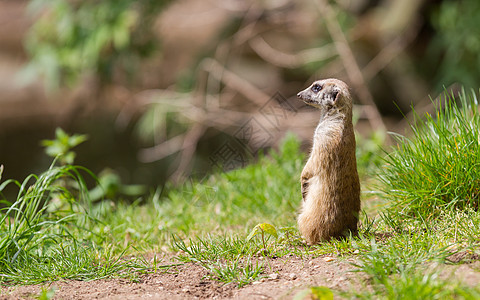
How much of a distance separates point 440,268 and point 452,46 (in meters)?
5.80

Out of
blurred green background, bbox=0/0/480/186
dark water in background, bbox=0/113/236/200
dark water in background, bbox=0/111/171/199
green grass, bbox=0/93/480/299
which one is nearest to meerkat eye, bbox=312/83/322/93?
green grass, bbox=0/93/480/299

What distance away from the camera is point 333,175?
2891mm

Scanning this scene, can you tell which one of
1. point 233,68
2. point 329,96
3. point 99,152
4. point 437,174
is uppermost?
point 233,68

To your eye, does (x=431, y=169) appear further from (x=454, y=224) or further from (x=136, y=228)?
(x=136, y=228)

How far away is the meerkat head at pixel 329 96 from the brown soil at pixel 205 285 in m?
0.86

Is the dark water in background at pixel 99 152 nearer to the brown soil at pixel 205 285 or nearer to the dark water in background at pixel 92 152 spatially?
the dark water in background at pixel 92 152

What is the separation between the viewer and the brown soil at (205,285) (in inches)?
97.6

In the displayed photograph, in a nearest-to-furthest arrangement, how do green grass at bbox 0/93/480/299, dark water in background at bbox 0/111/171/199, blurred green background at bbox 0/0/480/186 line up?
green grass at bbox 0/93/480/299
blurred green background at bbox 0/0/480/186
dark water in background at bbox 0/111/171/199

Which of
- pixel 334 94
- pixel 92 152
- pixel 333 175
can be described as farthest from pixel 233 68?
pixel 333 175

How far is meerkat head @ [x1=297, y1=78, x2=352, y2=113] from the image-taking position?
296cm

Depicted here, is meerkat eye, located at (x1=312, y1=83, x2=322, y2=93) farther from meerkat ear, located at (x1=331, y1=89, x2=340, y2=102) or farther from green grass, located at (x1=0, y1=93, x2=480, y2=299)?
green grass, located at (x1=0, y1=93, x2=480, y2=299)

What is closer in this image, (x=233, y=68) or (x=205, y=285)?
(x=205, y=285)

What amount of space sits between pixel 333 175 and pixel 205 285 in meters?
0.92

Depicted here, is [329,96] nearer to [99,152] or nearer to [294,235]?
[294,235]
